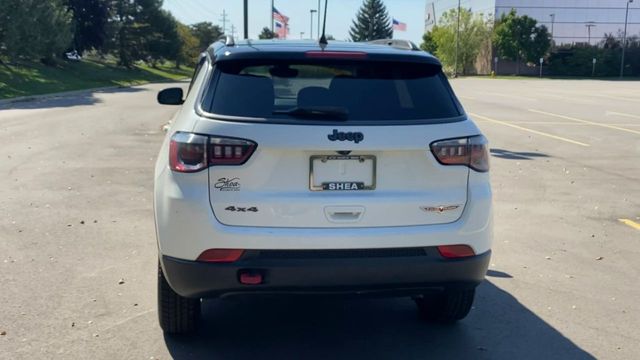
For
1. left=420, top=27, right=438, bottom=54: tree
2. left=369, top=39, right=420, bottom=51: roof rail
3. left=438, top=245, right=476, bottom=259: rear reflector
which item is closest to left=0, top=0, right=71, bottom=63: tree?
left=369, top=39, right=420, bottom=51: roof rail

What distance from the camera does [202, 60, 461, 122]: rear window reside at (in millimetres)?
3607

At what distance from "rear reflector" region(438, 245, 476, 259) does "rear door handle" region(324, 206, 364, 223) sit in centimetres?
48

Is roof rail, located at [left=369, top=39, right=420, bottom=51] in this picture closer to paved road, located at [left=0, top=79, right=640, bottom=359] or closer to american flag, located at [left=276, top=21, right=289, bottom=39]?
paved road, located at [left=0, top=79, right=640, bottom=359]

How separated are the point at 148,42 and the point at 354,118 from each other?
68.3 meters

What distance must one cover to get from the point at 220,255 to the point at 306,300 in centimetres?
142

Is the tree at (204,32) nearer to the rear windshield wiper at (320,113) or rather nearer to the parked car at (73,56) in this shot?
the parked car at (73,56)

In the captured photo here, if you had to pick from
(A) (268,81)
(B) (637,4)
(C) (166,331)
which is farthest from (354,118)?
(B) (637,4)

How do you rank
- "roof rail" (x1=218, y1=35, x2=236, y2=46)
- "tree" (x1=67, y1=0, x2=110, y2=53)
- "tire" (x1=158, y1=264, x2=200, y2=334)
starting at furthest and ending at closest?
1. "tree" (x1=67, y1=0, x2=110, y2=53)
2. "roof rail" (x1=218, y1=35, x2=236, y2=46)
3. "tire" (x1=158, y1=264, x2=200, y2=334)

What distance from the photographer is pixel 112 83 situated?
47031mm

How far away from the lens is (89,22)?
56906 millimetres

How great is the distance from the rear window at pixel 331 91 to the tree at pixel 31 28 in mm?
34636

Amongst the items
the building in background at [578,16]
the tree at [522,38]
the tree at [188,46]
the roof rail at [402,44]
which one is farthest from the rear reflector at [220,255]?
the building in background at [578,16]

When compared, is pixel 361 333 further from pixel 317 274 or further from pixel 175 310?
pixel 175 310

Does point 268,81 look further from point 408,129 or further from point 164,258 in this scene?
point 164,258
